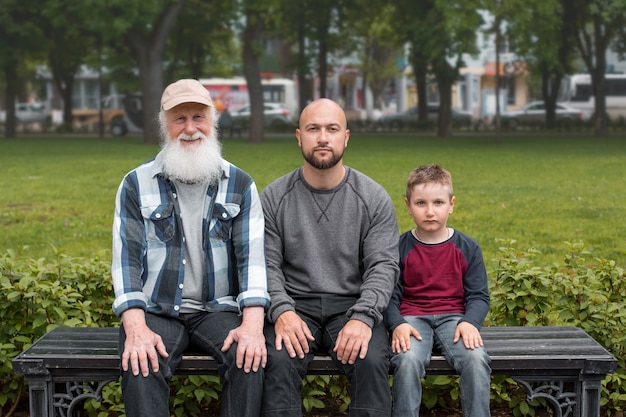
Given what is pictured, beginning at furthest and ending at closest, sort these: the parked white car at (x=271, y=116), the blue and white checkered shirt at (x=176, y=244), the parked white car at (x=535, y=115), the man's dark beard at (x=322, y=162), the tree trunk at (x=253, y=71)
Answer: the parked white car at (x=271, y=116)
the parked white car at (x=535, y=115)
the tree trunk at (x=253, y=71)
the man's dark beard at (x=322, y=162)
the blue and white checkered shirt at (x=176, y=244)

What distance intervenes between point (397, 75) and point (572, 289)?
6460cm

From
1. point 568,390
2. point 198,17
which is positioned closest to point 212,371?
point 568,390

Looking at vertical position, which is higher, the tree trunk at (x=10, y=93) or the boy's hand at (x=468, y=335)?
the tree trunk at (x=10, y=93)

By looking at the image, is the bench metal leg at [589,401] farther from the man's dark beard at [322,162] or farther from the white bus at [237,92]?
the white bus at [237,92]

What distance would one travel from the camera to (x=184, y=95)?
4586mm

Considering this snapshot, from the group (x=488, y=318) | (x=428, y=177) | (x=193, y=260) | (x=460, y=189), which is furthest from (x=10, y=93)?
(x=428, y=177)

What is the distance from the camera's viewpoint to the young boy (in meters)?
4.51

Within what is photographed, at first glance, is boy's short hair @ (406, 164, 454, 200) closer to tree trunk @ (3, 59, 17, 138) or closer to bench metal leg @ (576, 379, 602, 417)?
bench metal leg @ (576, 379, 602, 417)

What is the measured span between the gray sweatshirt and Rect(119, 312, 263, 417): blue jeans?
1.17 ft

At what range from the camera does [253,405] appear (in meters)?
4.18

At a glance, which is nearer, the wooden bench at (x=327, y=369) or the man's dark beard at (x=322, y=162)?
the wooden bench at (x=327, y=369)

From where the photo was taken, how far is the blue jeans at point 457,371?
431cm

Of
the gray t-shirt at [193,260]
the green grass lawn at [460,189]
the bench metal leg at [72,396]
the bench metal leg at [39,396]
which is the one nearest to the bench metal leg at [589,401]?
the green grass lawn at [460,189]

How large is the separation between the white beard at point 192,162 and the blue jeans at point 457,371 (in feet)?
3.91
